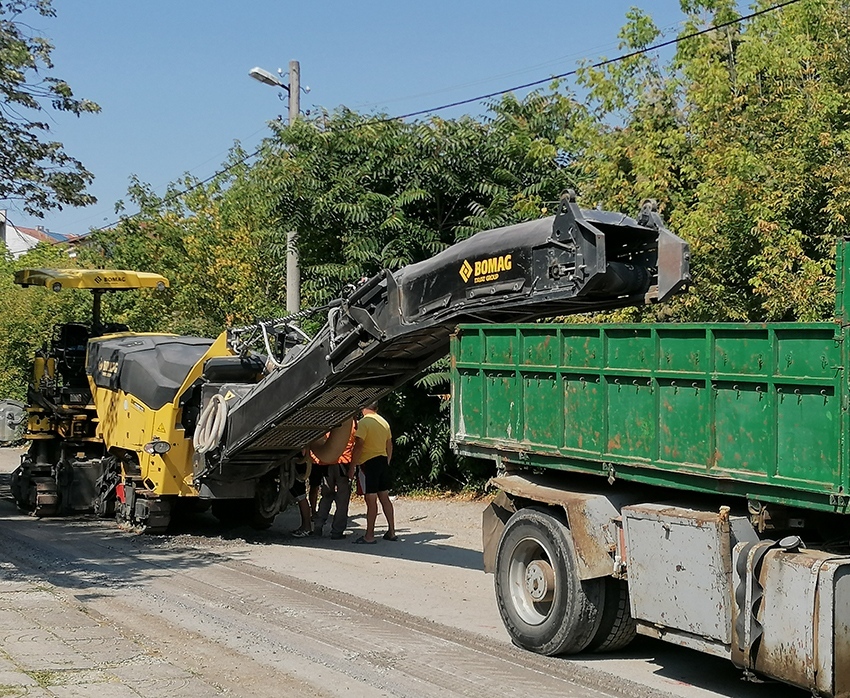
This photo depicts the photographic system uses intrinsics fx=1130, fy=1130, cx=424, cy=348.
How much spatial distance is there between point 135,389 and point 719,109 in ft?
27.4

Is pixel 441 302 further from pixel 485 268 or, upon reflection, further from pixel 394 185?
pixel 394 185

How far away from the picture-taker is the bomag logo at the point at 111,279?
15992 millimetres

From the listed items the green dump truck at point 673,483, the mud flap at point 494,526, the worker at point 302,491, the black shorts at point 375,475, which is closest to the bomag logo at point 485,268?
the green dump truck at point 673,483

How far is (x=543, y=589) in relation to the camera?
807cm

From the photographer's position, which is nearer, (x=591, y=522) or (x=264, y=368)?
(x=591, y=522)

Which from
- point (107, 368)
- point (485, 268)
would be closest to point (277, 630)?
point (485, 268)

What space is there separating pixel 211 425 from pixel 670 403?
691cm

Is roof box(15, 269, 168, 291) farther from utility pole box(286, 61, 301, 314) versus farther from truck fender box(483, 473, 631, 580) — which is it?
truck fender box(483, 473, 631, 580)

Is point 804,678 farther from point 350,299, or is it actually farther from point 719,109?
point 719,109

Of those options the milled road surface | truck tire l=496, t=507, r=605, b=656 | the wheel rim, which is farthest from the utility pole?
the wheel rim

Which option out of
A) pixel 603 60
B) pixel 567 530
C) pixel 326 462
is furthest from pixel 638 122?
pixel 567 530

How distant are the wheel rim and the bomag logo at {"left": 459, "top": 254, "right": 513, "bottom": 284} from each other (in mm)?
2073

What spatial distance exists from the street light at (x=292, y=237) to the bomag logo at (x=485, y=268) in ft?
25.4

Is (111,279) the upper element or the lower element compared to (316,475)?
upper
